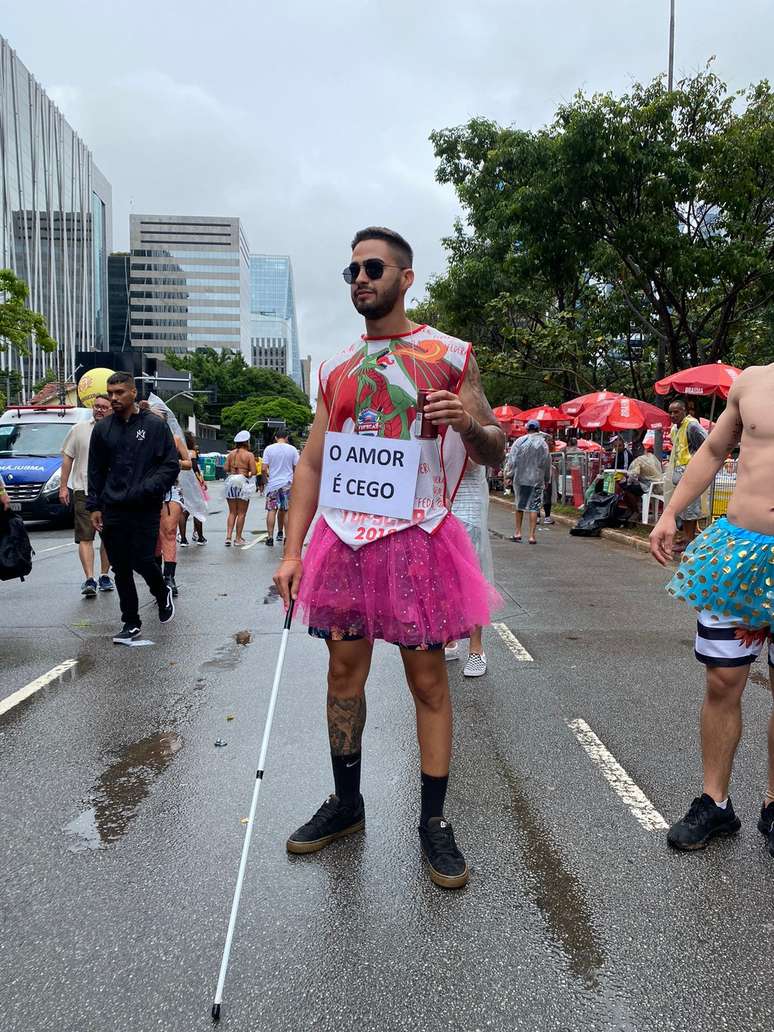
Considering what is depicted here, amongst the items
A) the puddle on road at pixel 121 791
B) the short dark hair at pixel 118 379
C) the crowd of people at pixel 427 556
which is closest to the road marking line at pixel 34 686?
the puddle on road at pixel 121 791

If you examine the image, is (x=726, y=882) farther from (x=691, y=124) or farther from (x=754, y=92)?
(x=754, y=92)

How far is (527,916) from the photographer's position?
252 cm

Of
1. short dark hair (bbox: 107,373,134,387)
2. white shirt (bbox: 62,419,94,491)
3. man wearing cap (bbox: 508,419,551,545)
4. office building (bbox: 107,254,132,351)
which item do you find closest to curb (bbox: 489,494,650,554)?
man wearing cap (bbox: 508,419,551,545)

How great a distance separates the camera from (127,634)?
247 inches

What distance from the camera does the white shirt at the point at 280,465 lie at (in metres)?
12.6

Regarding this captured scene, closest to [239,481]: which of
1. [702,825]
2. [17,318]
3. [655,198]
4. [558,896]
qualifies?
[655,198]

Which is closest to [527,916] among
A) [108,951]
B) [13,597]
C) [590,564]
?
[108,951]

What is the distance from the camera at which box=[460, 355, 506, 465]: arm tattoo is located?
8.71 ft

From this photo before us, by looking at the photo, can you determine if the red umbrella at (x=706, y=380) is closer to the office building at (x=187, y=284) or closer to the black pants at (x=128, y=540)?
the black pants at (x=128, y=540)

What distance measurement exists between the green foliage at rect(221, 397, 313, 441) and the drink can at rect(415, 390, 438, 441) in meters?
99.3

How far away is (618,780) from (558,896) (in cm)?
107

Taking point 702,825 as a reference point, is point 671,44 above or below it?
above

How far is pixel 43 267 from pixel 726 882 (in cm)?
9587

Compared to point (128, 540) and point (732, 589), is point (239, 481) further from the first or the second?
point (732, 589)
